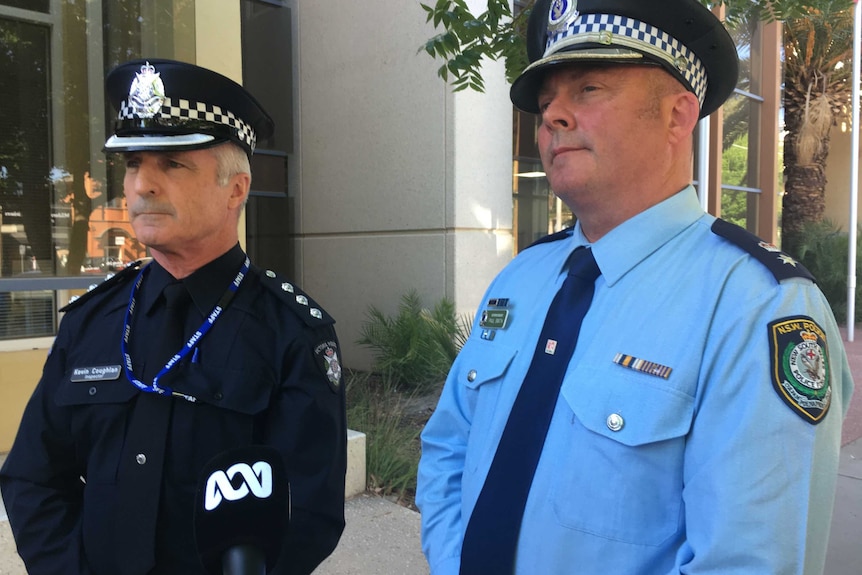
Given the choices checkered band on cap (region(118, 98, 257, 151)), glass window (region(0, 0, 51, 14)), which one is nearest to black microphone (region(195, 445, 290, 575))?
checkered band on cap (region(118, 98, 257, 151))

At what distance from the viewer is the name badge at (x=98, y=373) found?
167 cm

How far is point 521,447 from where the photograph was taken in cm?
144

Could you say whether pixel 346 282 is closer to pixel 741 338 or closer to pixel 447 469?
pixel 447 469

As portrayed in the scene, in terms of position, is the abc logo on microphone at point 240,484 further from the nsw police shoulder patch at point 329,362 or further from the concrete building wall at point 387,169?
the concrete building wall at point 387,169

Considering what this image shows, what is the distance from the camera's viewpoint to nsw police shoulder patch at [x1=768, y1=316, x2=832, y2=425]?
1133 mm

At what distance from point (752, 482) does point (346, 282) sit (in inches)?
301

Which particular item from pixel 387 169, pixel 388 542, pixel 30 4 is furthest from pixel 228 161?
pixel 387 169

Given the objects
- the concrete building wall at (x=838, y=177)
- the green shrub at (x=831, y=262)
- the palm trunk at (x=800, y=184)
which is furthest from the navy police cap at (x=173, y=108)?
the concrete building wall at (x=838, y=177)

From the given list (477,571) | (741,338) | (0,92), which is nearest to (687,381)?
(741,338)

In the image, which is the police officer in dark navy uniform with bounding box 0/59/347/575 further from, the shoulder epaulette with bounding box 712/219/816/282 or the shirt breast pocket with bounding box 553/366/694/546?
the shoulder epaulette with bounding box 712/219/816/282

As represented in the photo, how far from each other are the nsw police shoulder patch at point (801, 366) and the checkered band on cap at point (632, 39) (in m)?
0.60

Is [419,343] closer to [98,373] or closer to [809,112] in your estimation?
[98,373]

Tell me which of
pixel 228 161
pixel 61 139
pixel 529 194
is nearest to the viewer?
pixel 228 161

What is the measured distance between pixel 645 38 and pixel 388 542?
305 centimetres
